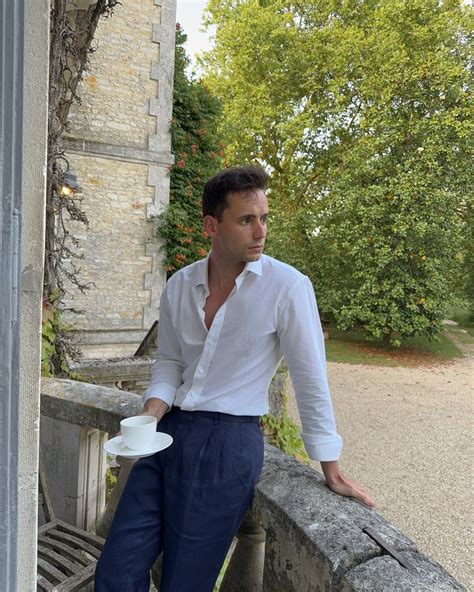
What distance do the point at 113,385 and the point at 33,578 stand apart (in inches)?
135

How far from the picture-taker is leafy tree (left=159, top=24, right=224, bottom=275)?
948 cm

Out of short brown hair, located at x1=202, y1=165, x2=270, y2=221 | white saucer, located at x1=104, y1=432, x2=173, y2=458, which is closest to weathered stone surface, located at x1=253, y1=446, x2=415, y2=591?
white saucer, located at x1=104, y1=432, x2=173, y2=458

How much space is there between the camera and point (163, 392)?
4.82 feet

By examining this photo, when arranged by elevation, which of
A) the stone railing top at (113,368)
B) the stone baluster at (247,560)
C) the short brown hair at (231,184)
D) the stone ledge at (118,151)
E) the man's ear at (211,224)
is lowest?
the stone railing top at (113,368)

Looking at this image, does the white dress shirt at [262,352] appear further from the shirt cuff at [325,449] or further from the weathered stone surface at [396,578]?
the weathered stone surface at [396,578]

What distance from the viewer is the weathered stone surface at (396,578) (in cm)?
90

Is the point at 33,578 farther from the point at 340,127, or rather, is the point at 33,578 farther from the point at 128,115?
the point at 340,127

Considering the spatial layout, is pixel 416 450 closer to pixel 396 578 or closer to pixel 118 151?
pixel 396 578

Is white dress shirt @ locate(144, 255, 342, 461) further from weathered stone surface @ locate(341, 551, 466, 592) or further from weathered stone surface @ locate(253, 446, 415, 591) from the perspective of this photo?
weathered stone surface @ locate(341, 551, 466, 592)

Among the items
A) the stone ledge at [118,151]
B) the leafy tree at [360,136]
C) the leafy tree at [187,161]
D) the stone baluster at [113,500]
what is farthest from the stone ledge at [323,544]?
the leafy tree at [360,136]

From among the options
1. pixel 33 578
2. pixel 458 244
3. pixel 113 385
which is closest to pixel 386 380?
pixel 458 244

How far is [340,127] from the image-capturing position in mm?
14250

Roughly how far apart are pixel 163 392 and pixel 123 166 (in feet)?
27.3

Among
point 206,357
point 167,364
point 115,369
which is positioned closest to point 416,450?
point 115,369
